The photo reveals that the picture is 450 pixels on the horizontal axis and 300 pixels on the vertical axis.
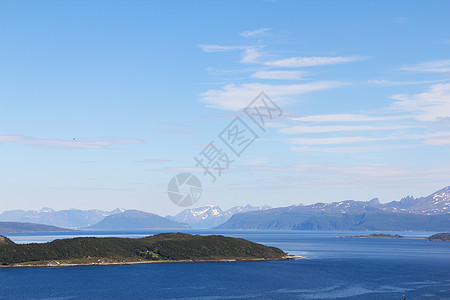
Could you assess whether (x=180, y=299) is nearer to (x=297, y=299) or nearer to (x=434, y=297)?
(x=297, y=299)

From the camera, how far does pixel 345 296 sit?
19762 cm

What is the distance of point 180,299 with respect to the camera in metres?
189

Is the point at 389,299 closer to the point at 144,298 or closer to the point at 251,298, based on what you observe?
the point at 251,298

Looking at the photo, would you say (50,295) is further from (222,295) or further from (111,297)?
(222,295)

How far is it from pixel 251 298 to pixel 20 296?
83904mm

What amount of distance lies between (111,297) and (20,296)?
3365cm

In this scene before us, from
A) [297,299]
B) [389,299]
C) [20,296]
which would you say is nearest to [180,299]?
[297,299]

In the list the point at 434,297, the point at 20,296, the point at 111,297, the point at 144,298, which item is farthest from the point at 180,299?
the point at 434,297

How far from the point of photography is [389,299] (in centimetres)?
19075

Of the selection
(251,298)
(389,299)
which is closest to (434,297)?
(389,299)

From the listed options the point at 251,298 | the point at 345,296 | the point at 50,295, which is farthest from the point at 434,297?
the point at 50,295

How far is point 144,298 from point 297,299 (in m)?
54.5

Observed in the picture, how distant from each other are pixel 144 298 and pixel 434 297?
106 metres

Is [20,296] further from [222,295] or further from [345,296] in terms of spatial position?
[345,296]
